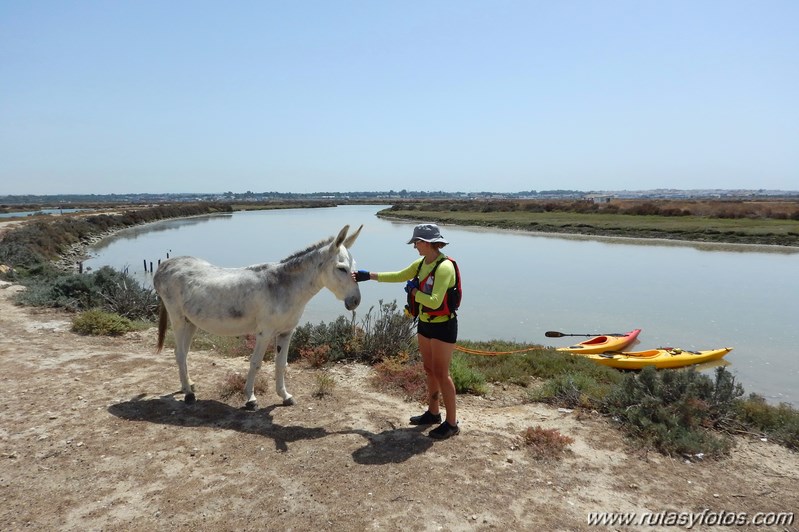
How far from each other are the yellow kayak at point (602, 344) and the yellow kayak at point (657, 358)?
284mm

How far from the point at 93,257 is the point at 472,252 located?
2514cm

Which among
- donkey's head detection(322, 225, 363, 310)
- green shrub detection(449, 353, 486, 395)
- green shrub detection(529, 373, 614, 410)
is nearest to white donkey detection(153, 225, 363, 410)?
donkey's head detection(322, 225, 363, 310)

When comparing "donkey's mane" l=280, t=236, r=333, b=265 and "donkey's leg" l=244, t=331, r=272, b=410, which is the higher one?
"donkey's mane" l=280, t=236, r=333, b=265

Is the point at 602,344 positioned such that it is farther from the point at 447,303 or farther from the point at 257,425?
the point at 257,425

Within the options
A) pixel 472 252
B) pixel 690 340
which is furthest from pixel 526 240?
pixel 690 340

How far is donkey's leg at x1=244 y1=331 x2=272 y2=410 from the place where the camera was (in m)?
5.41

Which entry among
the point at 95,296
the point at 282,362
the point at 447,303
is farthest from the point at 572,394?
the point at 95,296

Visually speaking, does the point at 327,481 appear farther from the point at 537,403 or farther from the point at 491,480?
the point at 537,403

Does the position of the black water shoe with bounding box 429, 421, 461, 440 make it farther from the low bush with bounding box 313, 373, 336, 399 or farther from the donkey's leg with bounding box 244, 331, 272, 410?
the donkey's leg with bounding box 244, 331, 272, 410

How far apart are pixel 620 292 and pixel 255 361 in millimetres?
17479

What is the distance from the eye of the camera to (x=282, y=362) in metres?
5.74

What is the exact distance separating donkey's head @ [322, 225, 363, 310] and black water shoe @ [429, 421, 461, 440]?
1.58 metres

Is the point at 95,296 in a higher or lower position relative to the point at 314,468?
higher

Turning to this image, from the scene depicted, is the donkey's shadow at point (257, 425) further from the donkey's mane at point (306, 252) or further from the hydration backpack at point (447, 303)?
the donkey's mane at point (306, 252)
